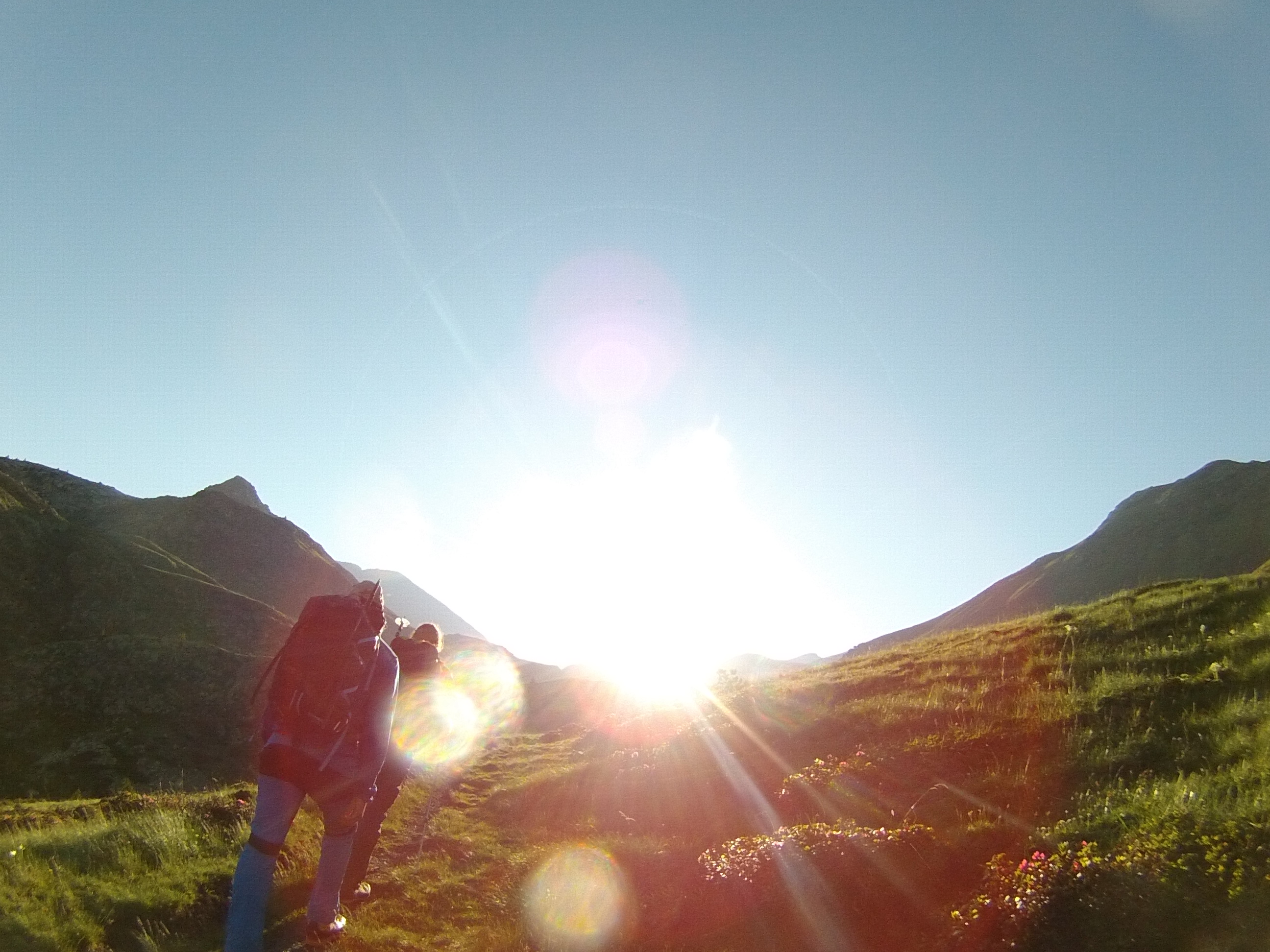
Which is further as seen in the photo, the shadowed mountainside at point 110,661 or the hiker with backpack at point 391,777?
the shadowed mountainside at point 110,661

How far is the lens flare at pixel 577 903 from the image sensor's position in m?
6.28

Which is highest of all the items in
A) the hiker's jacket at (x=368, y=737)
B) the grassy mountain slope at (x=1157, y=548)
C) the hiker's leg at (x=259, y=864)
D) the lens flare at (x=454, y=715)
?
the grassy mountain slope at (x=1157, y=548)

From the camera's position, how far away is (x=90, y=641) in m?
32.3

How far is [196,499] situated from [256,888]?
8643cm

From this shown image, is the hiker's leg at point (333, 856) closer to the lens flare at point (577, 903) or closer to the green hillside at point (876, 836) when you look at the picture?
the green hillside at point (876, 836)

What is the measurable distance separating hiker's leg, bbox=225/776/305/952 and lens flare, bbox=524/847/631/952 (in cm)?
236

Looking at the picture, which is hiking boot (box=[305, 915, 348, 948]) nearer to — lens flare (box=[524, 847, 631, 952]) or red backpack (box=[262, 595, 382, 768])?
red backpack (box=[262, 595, 382, 768])

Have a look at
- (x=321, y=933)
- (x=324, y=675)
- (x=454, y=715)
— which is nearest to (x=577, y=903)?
(x=321, y=933)

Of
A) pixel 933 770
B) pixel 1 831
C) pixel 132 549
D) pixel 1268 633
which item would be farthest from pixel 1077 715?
pixel 132 549

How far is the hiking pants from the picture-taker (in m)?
5.27

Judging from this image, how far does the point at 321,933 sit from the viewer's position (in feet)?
19.4

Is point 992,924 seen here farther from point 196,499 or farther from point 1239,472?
point 1239,472

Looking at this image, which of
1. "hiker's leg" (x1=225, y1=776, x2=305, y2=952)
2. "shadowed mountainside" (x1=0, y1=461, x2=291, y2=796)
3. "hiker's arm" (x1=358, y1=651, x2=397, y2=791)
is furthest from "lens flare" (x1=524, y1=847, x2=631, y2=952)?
"shadowed mountainside" (x1=0, y1=461, x2=291, y2=796)

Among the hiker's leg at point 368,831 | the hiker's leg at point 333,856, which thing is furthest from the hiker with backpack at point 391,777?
the hiker's leg at point 333,856
